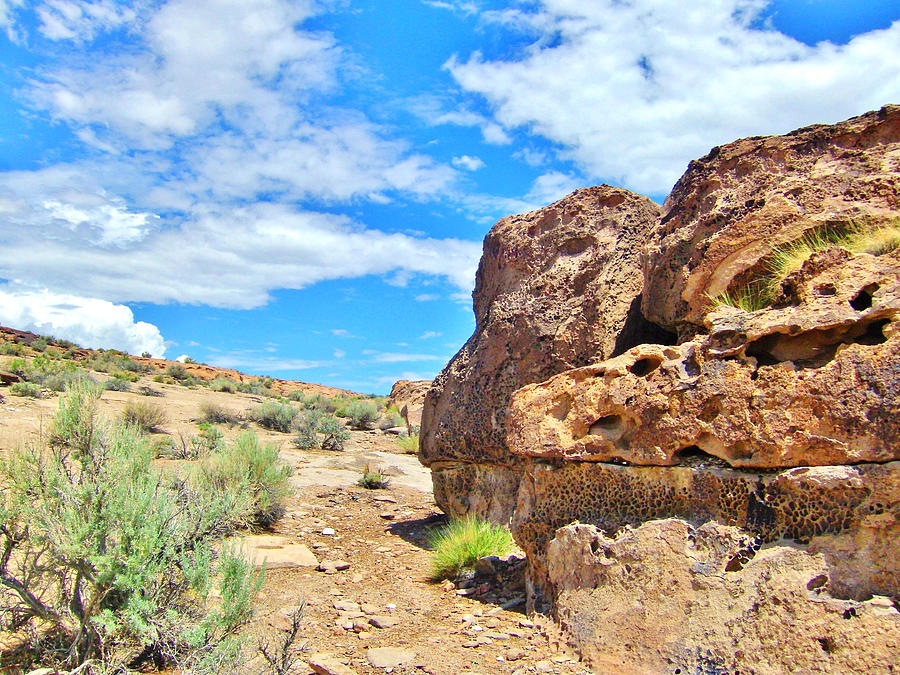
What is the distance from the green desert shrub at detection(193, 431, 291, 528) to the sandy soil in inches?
10.1

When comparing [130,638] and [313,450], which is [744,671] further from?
[313,450]

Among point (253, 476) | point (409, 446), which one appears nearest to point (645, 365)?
point (253, 476)

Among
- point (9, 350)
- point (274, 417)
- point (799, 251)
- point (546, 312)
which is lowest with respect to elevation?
point (274, 417)

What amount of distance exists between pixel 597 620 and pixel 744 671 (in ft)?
2.96

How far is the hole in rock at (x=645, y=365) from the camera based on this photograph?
4559 mm

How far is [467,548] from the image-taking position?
5594 millimetres

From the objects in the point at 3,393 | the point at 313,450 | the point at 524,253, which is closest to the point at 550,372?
the point at 524,253

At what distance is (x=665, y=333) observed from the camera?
5.80 metres

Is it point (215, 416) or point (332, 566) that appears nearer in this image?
point (332, 566)

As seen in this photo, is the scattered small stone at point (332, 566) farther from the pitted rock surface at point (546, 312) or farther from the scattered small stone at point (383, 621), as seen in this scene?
the pitted rock surface at point (546, 312)

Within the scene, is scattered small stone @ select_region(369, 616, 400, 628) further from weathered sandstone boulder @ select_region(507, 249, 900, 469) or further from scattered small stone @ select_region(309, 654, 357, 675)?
weathered sandstone boulder @ select_region(507, 249, 900, 469)

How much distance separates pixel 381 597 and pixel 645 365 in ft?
9.02

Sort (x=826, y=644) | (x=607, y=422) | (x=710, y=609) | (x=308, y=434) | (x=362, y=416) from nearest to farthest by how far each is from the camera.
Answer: (x=826, y=644), (x=710, y=609), (x=607, y=422), (x=308, y=434), (x=362, y=416)

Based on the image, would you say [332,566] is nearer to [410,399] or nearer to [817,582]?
[817,582]
